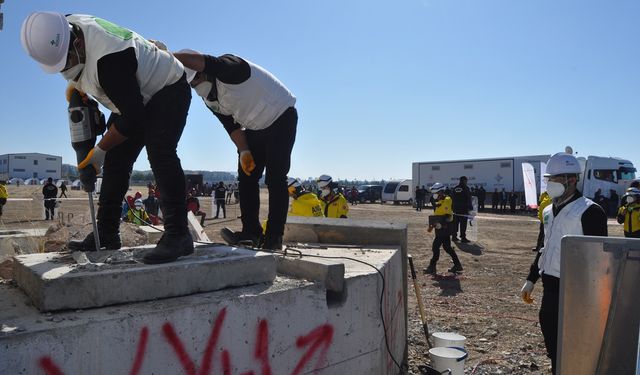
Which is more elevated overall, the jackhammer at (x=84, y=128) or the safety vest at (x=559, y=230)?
the jackhammer at (x=84, y=128)

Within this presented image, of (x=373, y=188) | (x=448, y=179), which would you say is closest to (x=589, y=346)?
(x=448, y=179)

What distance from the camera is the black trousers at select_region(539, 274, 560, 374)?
3562 millimetres

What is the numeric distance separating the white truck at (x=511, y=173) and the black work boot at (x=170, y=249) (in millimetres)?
22416

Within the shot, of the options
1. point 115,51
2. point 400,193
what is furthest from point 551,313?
point 400,193

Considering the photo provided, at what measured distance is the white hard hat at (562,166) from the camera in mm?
3839

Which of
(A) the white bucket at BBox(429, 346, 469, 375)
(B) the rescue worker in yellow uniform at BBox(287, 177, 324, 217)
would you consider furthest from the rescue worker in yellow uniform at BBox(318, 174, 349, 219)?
(A) the white bucket at BBox(429, 346, 469, 375)

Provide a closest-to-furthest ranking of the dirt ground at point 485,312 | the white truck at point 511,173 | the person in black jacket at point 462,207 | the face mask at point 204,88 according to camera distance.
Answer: the face mask at point 204,88 → the dirt ground at point 485,312 → the person in black jacket at point 462,207 → the white truck at point 511,173

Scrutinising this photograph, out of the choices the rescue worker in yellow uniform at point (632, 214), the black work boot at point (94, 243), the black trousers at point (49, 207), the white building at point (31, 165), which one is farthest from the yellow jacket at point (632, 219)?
the white building at point (31, 165)

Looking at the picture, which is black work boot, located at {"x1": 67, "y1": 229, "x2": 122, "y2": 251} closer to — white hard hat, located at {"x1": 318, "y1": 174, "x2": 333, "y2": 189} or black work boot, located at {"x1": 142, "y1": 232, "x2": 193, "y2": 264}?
black work boot, located at {"x1": 142, "y1": 232, "x2": 193, "y2": 264}

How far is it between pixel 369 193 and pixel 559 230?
36951mm

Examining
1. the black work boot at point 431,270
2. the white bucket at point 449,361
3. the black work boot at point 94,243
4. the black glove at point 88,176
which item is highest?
the black glove at point 88,176

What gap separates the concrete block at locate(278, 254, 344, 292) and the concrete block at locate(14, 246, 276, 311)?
9.3 inches

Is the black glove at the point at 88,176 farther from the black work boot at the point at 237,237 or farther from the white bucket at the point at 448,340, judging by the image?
the white bucket at the point at 448,340

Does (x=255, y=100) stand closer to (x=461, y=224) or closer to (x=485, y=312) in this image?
(x=485, y=312)
